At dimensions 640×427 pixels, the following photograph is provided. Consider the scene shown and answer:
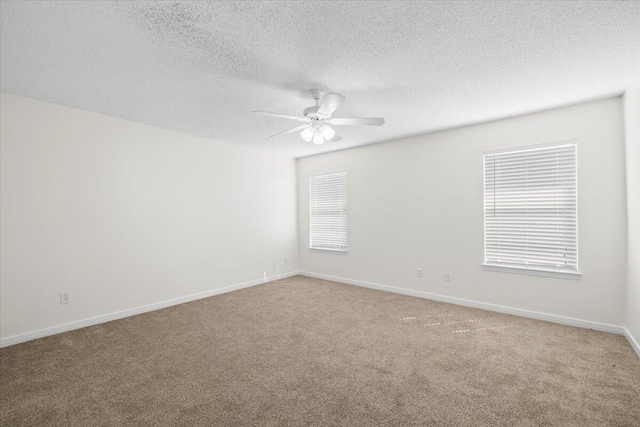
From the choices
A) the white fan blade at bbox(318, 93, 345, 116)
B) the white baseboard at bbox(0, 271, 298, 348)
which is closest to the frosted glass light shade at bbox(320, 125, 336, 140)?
the white fan blade at bbox(318, 93, 345, 116)

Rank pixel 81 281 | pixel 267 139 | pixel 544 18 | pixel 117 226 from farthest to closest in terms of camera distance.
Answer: pixel 267 139, pixel 117 226, pixel 81 281, pixel 544 18

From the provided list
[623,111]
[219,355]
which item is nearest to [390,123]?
[623,111]

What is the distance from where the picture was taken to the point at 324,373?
236 cm

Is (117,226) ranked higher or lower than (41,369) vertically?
higher

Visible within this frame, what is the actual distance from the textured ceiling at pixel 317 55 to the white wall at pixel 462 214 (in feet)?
1.40

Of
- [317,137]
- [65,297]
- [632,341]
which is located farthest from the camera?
[65,297]

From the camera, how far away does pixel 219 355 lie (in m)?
2.68

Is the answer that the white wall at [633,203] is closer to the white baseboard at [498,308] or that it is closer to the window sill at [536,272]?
the white baseboard at [498,308]

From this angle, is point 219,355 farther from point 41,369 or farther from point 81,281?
point 81,281

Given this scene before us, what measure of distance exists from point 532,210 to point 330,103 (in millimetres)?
2850

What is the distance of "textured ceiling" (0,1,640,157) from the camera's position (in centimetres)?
180

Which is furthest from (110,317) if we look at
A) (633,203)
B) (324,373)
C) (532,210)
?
(633,203)

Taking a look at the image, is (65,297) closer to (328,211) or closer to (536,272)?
(328,211)

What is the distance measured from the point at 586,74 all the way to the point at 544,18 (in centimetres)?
118
